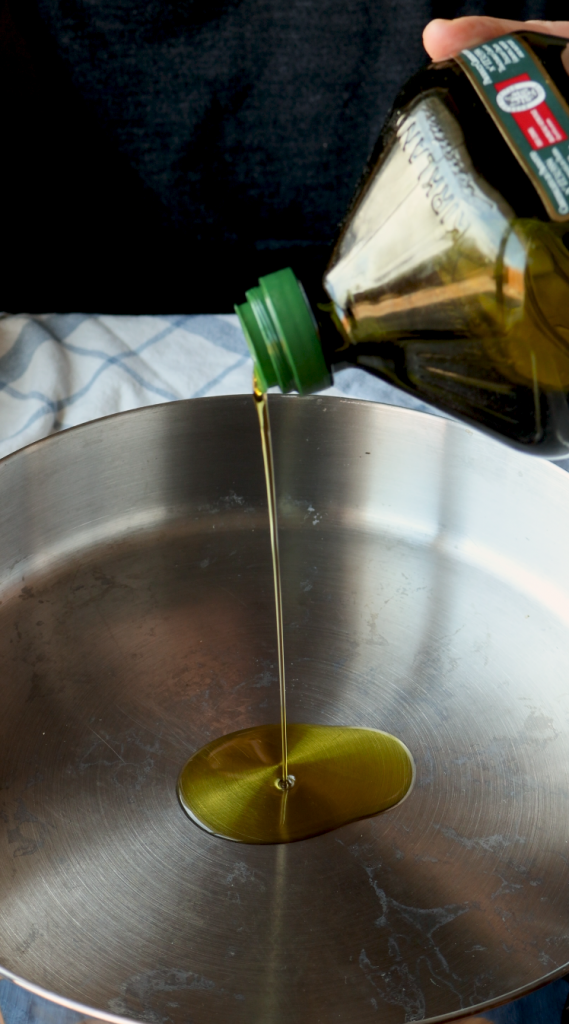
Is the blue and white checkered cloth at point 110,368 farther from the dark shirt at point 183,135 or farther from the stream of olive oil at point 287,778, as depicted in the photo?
the stream of olive oil at point 287,778

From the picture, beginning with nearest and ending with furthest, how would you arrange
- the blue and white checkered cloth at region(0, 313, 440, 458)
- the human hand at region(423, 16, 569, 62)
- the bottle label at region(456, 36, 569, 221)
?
1. the bottle label at region(456, 36, 569, 221)
2. the human hand at region(423, 16, 569, 62)
3. the blue and white checkered cloth at region(0, 313, 440, 458)

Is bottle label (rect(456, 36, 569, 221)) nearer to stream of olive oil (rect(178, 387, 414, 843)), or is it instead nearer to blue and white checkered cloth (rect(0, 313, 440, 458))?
stream of olive oil (rect(178, 387, 414, 843))

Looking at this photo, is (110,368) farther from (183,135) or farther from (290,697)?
(290,697)

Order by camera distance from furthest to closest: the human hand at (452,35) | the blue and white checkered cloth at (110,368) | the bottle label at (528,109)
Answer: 1. the blue and white checkered cloth at (110,368)
2. the human hand at (452,35)
3. the bottle label at (528,109)

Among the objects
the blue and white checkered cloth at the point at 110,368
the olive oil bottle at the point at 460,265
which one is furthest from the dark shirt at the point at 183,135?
the olive oil bottle at the point at 460,265

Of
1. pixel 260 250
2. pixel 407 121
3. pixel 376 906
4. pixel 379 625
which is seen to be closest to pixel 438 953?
pixel 376 906

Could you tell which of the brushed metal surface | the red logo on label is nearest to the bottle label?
the red logo on label

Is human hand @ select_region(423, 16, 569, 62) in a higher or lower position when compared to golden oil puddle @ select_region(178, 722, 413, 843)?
higher

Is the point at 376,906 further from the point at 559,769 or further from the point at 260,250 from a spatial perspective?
the point at 260,250
